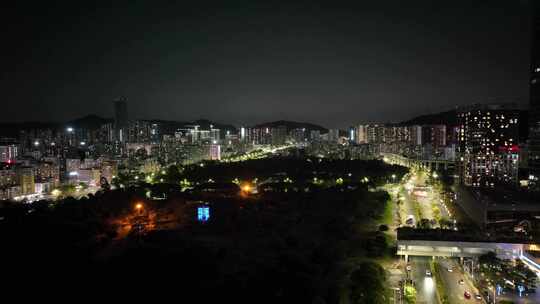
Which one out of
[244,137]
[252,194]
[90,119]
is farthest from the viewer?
[244,137]

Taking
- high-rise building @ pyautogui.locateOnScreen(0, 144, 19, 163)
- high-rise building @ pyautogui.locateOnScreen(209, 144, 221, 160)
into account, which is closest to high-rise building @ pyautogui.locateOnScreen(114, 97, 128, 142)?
high-rise building @ pyautogui.locateOnScreen(209, 144, 221, 160)

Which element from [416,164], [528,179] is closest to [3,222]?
[528,179]

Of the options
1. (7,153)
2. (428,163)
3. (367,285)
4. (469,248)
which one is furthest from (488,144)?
(7,153)

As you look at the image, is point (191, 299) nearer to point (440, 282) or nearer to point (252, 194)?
point (440, 282)

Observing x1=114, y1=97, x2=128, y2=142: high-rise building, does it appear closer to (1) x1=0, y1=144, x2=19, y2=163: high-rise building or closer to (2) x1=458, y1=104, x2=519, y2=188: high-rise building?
(1) x1=0, y1=144, x2=19, y2=163: high-rise building

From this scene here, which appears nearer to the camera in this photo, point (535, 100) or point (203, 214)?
point (203, 214)

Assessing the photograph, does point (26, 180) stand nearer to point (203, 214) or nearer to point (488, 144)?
point (203, 214)
